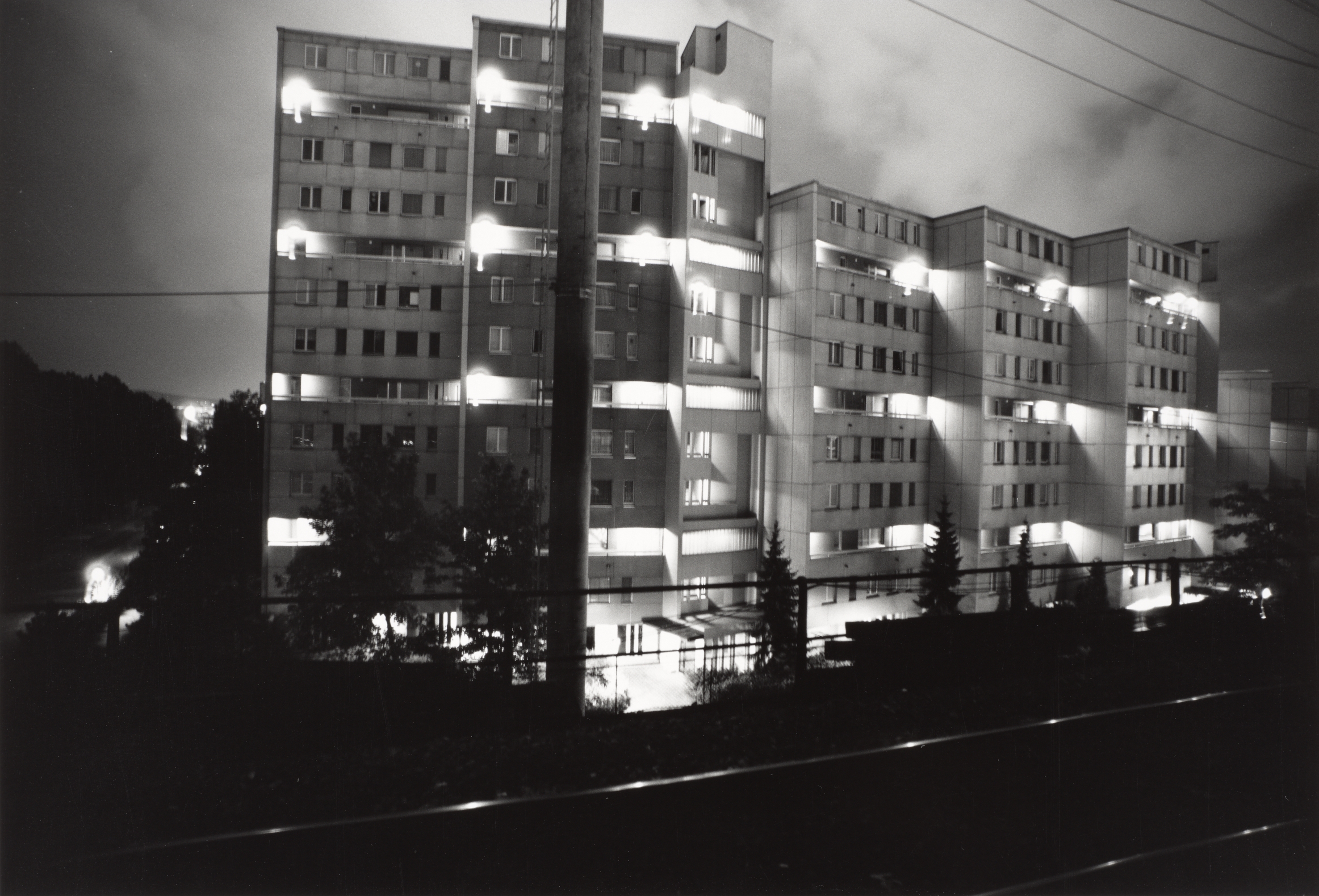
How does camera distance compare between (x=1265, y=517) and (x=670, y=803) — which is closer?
(x=670, y=803)

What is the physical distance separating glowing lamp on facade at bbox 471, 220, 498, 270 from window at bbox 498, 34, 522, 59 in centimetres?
576

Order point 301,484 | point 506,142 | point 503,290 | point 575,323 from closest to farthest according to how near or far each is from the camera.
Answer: point 575,323 < point 301,484 < point 503,290 < point 506,142

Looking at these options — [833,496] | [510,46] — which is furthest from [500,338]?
[833,496]

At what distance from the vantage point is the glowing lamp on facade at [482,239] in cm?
2347

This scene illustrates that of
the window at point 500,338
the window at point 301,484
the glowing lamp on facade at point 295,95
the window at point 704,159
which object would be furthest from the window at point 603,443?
the glowing lamp on facade at point 295,95

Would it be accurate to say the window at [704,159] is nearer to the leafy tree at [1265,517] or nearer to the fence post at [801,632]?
the leafy tree at [1265,517]

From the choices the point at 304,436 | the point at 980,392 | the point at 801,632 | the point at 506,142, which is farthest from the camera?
the point at 980,392

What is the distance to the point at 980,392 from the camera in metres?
28.9

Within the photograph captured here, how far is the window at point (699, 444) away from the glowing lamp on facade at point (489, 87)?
1314cm

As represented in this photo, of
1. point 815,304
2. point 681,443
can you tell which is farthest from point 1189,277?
point 681,443

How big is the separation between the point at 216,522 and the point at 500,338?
38.1ft

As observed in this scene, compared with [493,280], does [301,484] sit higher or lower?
lower

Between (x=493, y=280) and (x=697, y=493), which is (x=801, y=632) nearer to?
(x=697, y=493)

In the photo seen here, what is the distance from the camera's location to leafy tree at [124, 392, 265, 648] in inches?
882
